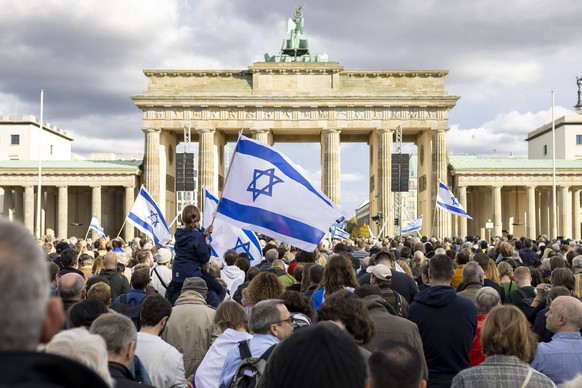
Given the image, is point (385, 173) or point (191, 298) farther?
point (385, 173)

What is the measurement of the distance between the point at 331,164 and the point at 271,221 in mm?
51236

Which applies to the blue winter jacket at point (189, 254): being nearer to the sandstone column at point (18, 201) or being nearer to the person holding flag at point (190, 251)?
the person holding flag at point (190, 251)

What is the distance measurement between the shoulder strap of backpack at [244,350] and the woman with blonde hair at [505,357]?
5.37ft

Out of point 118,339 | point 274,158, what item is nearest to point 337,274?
point 118,339

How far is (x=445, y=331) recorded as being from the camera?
7.11 metres

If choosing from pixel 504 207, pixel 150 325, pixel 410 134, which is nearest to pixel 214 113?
pixel 410 134

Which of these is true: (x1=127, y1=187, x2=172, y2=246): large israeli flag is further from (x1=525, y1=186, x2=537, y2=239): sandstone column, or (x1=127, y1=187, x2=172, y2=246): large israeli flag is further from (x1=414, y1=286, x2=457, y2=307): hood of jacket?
(x1=525, y1=186, x2=537, y2=239): sandstone column

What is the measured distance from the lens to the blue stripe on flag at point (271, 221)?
11.5 metres

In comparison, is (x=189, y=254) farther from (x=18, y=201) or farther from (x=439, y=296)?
(x=18, y=201)

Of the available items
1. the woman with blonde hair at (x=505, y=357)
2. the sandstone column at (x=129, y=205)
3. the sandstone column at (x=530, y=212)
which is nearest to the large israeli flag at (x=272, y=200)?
the woman with blonde hair at (x=505, y=357)

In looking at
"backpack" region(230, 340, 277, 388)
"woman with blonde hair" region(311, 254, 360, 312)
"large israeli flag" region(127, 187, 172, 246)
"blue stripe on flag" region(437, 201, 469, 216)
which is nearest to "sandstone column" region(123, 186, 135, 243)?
"blue stripe on flag" region(437, 201, 469, 216)

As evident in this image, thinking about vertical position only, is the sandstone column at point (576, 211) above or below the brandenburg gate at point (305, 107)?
below

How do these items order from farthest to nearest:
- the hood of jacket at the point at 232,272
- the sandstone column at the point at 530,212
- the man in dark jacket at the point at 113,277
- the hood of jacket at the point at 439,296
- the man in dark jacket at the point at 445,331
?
the sandstone column at the point at 530,212 < the hood of jacket at the point at 232,272 < the man in dark jacket at the point at 113,277 < the hood of jacket at the point at 439,296 < the man in dark jacket at the point at 445,331

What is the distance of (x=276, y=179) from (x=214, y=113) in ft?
171
